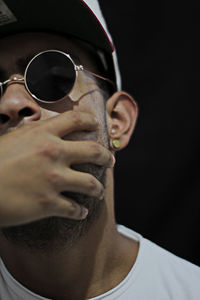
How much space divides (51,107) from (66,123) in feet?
0.88

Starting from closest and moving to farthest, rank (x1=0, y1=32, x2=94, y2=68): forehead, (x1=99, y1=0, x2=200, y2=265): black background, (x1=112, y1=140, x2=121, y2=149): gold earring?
(x1=0, y1=32, x2=94, y2=68): forehead
(x1=112, y1=140, x2=121, y2=149): gold earring
(x1=99, y1=0, x2=200, y2=265): black background

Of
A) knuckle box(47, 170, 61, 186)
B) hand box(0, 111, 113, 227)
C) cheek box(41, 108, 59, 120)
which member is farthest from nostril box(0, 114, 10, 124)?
knuckle box(47, 170, 61, 186)

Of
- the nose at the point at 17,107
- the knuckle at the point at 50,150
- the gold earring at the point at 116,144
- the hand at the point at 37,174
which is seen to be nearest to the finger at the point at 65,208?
the hand at the point at 37,174

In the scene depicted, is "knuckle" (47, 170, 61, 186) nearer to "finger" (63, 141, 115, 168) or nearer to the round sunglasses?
"finger" (63, 141, 115, 168)

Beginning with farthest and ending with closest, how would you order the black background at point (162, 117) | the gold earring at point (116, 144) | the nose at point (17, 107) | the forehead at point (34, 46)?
the black background at point (162, 117) < the gold earring at point (116, 144) < the forehead at point (34, 46) < the nose at point (17, 107)

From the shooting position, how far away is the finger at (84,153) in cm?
74

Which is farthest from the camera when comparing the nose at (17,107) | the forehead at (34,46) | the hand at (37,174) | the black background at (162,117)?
the black background at (162,117)

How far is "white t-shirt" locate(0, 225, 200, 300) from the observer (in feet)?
3.61

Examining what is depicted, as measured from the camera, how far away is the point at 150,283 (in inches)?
44.5

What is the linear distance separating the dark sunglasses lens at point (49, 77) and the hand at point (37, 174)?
0.26m

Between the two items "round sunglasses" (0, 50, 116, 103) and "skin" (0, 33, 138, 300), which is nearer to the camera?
"skin" (0, 33, 138, 300)

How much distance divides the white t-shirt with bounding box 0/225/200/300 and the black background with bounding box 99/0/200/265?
1.77 feet

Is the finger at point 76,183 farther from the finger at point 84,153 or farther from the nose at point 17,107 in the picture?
the nose at point 17,107

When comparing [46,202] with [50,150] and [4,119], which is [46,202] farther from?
[4,119]
